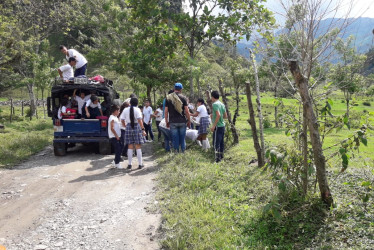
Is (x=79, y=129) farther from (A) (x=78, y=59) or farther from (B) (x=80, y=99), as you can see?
(A) (x=78, y=59)

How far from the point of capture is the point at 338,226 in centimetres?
396

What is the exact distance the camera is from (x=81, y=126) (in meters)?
10.0

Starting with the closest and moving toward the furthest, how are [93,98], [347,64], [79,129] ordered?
[347,64], [79,129], [93,98]

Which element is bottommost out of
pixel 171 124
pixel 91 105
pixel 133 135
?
pixel 133 135

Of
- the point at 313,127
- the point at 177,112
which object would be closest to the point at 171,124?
the point at 177,112

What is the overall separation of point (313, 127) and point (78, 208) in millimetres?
4112

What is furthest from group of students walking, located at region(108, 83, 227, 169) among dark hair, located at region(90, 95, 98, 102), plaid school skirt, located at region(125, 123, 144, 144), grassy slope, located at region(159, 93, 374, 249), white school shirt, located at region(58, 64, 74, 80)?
white school shirt, located at region(58, 64, 74, 80)

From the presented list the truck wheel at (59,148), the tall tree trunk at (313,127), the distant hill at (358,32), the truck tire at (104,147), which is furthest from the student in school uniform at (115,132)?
the distant hill at (358,32)

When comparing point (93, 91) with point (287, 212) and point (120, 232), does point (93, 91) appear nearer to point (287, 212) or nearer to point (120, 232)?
point (120, 232)

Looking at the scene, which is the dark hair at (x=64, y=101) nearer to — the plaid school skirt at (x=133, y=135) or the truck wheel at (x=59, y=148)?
the truck wheel at (x=59, y=148)

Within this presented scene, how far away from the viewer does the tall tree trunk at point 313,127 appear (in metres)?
4.14

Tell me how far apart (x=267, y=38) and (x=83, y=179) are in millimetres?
5098

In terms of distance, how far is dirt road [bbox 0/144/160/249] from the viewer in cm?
446

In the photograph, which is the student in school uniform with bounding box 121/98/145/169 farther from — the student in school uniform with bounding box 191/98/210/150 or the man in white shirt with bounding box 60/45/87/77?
the man in white shirt with bounding box 60/45/87/77
